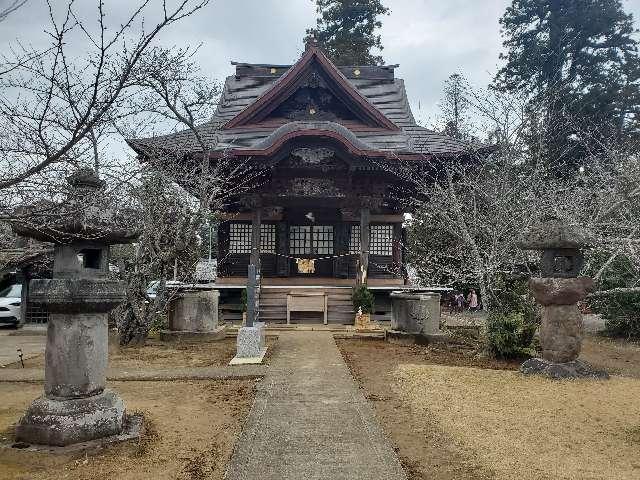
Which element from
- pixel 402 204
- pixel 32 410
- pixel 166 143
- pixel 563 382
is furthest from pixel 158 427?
pixel 402 204

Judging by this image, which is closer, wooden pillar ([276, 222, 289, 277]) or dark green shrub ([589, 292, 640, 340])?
dark green shrub ([589, 292, 640, 340])

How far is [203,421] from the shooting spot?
657cm

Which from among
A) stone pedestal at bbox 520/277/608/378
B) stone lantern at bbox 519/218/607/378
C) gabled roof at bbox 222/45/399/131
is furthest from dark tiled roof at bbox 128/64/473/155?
stone pedestal at bbox 520/277/608/378

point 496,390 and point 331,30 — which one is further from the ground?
point 331,30

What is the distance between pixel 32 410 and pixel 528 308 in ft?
30.9

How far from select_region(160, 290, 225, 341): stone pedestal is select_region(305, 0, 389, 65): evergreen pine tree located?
30.9 metres

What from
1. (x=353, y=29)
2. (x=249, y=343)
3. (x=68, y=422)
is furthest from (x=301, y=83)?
(x=353, y=29)

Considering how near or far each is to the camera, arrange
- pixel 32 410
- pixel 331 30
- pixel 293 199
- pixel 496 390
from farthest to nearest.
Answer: pixel 331 30
pixel 293 199
pixel 496 390
pixel 32 410

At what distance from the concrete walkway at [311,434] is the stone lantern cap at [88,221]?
2.62m

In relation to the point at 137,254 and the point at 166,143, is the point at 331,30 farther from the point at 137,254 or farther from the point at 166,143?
the point at 137,254

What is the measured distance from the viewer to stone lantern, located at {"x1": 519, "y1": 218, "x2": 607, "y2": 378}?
9.19m

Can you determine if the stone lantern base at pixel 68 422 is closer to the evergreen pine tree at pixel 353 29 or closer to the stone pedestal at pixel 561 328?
the stone pedestal at pixel 561 328

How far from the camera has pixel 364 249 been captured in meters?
17.4

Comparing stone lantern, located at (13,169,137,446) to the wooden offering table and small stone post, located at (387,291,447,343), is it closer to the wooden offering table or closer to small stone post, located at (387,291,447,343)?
small stone post, located at (387,291,447,343)
